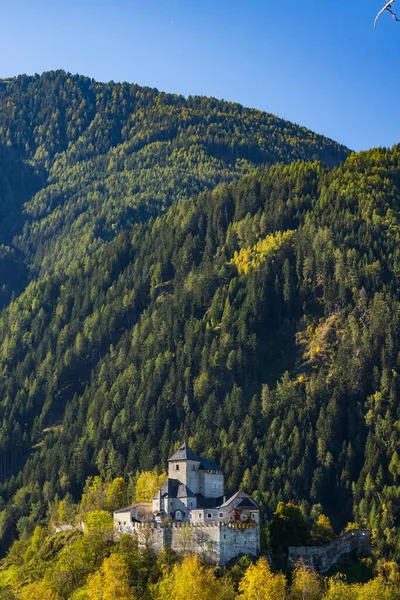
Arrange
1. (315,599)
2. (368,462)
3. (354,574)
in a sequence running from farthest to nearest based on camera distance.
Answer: (368,462), (354,574), (315,599)

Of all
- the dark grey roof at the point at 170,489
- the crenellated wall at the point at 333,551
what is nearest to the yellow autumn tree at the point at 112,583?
the dark grey roof at the point at 170,489

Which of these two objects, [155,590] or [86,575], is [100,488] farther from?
[155,590]

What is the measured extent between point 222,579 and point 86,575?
862 inches

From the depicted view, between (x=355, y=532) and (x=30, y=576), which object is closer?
(x=355, y=532)

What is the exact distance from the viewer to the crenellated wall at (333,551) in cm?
12788

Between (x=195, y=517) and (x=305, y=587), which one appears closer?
(x=305, y=587)

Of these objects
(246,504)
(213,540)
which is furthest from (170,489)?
(213,540)

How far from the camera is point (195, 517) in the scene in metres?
126

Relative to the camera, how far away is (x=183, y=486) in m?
135

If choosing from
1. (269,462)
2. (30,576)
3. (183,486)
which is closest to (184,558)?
(183,486)

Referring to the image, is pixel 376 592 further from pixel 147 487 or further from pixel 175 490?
pixel 147 487

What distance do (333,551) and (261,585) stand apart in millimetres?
23488

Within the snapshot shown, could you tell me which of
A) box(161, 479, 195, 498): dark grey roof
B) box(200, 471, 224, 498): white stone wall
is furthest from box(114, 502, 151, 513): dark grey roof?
box(200, 471, 224, 498): white stone wall

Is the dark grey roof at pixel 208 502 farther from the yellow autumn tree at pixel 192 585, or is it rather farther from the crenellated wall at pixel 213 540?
the yellow autumn tree at pixel 192 585
